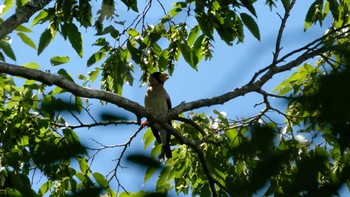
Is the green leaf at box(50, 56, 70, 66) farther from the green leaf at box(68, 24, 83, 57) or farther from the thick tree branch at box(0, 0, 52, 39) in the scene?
the thick tree branch at box(0, 0, 52, 39)

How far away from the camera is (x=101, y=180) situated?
1.28 metres

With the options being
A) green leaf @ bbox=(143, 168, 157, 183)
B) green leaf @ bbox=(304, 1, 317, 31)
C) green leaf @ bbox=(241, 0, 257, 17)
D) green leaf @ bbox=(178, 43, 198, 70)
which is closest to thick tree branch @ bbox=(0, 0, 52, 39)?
green leaf @ bbox=(178, 43, 198, 70)

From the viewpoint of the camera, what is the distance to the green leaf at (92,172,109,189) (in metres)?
1.22

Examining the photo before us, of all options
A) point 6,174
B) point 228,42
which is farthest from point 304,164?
point 228,42

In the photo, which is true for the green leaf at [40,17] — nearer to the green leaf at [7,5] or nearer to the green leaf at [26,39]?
the green leaf at [7,5]

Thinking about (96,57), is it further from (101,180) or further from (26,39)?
(101,180)

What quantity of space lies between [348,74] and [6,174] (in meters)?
2.64

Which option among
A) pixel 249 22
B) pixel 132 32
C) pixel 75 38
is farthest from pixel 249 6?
pixel 75 38

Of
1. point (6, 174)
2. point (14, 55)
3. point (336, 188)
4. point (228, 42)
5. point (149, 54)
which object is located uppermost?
point (14, 55)

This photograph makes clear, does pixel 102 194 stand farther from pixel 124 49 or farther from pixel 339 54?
pixel 124 49

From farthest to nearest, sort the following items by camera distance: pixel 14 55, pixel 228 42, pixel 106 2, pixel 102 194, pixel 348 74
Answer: pixel 14 55 < pixel 228 42 < pixel 106 2 < pixel 102 194 < pixel 348 74

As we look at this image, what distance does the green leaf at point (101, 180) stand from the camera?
4.01 feet

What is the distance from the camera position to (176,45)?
16.5 ft

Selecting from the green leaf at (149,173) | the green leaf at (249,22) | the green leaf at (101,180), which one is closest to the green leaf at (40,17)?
the green leaf at (249,22)
